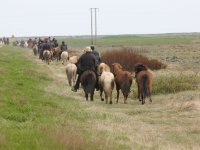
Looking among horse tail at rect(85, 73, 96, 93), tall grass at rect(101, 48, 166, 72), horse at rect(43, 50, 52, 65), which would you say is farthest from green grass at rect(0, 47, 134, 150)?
horse at rect(43, 50, 52, 65)


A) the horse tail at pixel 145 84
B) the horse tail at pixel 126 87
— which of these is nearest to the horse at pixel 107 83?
the horse tail at pixel 126 87

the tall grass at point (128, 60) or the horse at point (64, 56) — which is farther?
the horse at point (64, 56)

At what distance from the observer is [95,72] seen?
65.7ft

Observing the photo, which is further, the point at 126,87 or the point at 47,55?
the point at 47,55

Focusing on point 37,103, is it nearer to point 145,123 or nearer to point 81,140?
point 145,123

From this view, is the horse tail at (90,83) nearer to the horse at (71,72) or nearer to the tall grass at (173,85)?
the tall grass at (173,85)

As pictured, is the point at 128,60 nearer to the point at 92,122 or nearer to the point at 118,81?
the point at 118,81

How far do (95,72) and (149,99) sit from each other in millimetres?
2252

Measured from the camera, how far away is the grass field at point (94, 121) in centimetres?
1005

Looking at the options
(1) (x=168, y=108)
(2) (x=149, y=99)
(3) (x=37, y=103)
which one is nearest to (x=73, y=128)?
(3) (x=37, y=103)

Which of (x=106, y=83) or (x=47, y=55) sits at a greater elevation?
(x=106, y=83)

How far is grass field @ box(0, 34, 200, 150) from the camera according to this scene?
396 inches

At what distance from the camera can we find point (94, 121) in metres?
14.1

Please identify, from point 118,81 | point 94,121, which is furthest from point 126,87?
point 94,121
